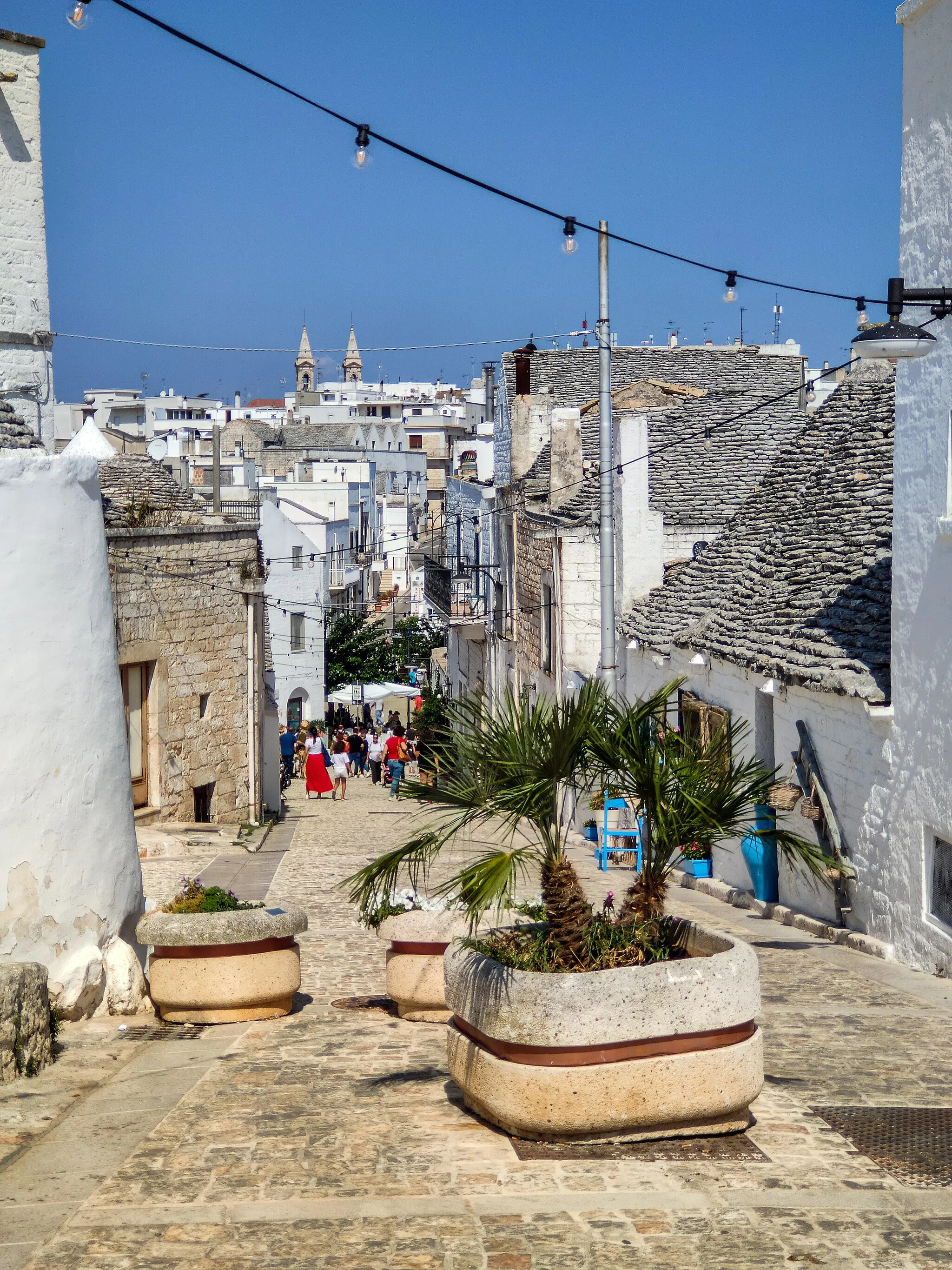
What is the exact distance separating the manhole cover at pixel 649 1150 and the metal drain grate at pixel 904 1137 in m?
0.46

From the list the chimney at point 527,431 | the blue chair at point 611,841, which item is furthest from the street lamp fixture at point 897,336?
the chimney at point 527,431

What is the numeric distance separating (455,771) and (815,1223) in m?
2.51

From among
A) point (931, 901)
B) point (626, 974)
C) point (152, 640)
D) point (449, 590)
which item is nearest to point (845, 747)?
point (931, 901)

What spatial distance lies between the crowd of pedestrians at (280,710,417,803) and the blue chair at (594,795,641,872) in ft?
15.0

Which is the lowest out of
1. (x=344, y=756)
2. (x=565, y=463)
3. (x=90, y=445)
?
(x=344, y=756)

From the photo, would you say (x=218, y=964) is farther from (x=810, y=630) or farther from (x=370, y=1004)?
(x=810, y=630)

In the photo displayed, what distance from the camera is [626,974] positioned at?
18.3 feet

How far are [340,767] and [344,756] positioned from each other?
0.26m

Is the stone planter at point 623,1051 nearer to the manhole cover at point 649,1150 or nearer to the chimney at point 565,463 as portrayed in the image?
the manhole cover at point 649,1150

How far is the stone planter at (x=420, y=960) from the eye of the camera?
8.45 m

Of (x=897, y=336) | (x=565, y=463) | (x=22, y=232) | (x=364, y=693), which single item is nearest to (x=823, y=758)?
(x=897, y=336)

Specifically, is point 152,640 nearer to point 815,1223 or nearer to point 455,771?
point 455,771

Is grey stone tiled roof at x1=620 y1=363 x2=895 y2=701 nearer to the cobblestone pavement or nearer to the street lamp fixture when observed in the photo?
the street lamp fixture

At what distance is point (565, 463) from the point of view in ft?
95.3
